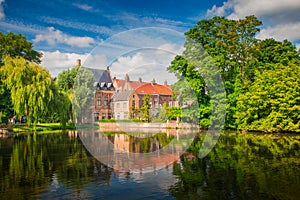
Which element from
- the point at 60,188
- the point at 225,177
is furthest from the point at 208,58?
the point at 60,188

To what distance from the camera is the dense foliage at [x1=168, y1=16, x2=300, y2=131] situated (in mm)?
36875

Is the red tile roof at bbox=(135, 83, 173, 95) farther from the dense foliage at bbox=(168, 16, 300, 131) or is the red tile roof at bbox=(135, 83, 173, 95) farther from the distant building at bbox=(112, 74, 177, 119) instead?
the dense foliage at bbox=(168, 16, 300, 131)

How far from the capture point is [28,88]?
33344mm

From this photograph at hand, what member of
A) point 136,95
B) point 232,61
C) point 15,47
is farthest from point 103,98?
point 15,47

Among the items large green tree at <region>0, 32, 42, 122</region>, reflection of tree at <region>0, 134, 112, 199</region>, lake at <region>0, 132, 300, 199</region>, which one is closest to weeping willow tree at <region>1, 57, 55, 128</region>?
large green tree at <region>0, 32, 42, 122</region>

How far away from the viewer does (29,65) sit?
1393 inches

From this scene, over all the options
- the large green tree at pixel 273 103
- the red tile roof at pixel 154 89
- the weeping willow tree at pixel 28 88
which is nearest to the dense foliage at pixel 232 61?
the large green tree at pixel 273 103

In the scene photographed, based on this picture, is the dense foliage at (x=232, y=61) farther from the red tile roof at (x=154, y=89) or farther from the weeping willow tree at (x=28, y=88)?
the weeping willow tree at (x=28, y=88)

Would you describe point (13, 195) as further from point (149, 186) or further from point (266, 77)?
point (266, 77)

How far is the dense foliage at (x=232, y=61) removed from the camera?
121 ft

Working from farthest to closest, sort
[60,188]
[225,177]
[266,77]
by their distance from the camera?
1. [266,77]
2. [225,177]
3. [60,188]

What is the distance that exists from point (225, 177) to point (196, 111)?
27574mm

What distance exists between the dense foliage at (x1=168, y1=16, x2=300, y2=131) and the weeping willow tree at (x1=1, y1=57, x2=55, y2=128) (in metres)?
15.3

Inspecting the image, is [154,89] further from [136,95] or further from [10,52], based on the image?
[10,52]
